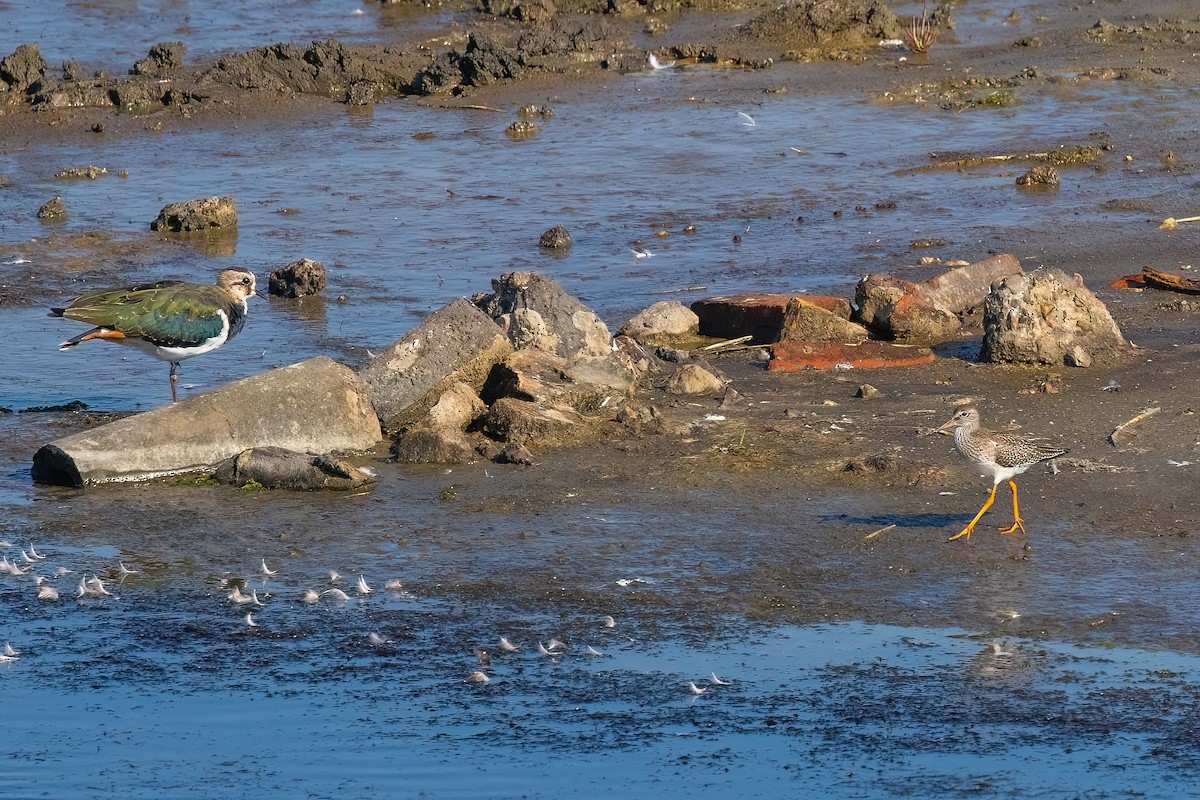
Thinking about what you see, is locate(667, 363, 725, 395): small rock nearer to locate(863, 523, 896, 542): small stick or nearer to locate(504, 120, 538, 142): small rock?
locate(863, 523, 896, 542): small stick

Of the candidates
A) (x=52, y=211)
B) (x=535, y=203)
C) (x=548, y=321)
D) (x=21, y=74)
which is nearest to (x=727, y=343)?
(x=548, y=321)

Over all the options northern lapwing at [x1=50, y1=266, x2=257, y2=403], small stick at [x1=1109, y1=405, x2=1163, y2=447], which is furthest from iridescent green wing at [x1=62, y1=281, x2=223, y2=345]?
small stick at [x1=1109, y1=405, x2=1163, y2=447]

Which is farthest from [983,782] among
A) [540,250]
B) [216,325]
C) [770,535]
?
[540,250]

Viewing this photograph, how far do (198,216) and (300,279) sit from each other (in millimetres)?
2594

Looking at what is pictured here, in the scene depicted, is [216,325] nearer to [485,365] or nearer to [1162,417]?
[485,365]

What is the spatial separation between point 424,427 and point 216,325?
147cm

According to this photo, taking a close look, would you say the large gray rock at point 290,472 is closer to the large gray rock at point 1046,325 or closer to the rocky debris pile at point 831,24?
the large gray rock at point 1046,325

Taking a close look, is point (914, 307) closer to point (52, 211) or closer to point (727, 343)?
point (727, 343)

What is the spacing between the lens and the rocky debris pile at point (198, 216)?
15453 mm

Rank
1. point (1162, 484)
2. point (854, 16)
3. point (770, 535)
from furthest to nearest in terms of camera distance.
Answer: point (854, 16), point (1162, 484), point (770, 535)

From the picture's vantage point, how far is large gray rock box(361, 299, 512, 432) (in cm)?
984

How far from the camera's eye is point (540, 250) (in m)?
14.8

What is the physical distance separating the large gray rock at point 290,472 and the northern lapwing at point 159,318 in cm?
123

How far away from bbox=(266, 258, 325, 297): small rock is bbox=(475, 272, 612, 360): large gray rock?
9.59 ft
